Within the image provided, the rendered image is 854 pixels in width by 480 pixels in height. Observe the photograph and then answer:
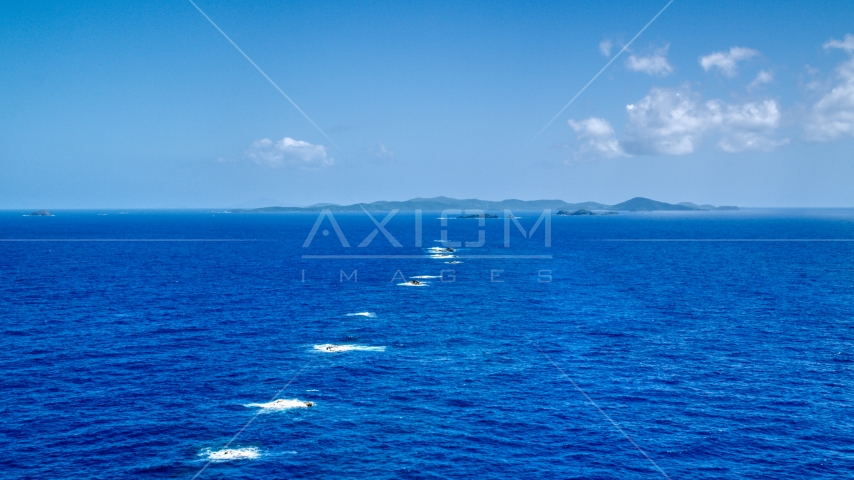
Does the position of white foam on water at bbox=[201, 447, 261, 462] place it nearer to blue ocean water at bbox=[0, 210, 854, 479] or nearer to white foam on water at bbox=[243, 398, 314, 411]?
blue ocean water at bbox=[0, 210, 854, 479]

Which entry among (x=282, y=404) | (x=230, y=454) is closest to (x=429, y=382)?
(x=282, y=404)

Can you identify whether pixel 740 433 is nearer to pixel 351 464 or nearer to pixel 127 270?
pixel 351 464

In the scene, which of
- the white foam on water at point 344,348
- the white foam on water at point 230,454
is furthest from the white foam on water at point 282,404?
the white foam on water at point 344,348

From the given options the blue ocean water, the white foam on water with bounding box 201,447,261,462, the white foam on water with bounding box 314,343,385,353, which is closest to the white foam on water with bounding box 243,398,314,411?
the blue ocean water

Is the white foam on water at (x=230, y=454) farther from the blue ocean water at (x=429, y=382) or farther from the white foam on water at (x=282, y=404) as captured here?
the white foam on water at (x=282, y=404)

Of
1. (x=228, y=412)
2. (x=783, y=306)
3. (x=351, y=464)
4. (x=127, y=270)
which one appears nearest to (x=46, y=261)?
(x=127, y=270)

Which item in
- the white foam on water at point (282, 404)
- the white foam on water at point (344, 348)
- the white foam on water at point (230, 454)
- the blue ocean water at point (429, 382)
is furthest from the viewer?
the white foam on water at point (344, 348)
